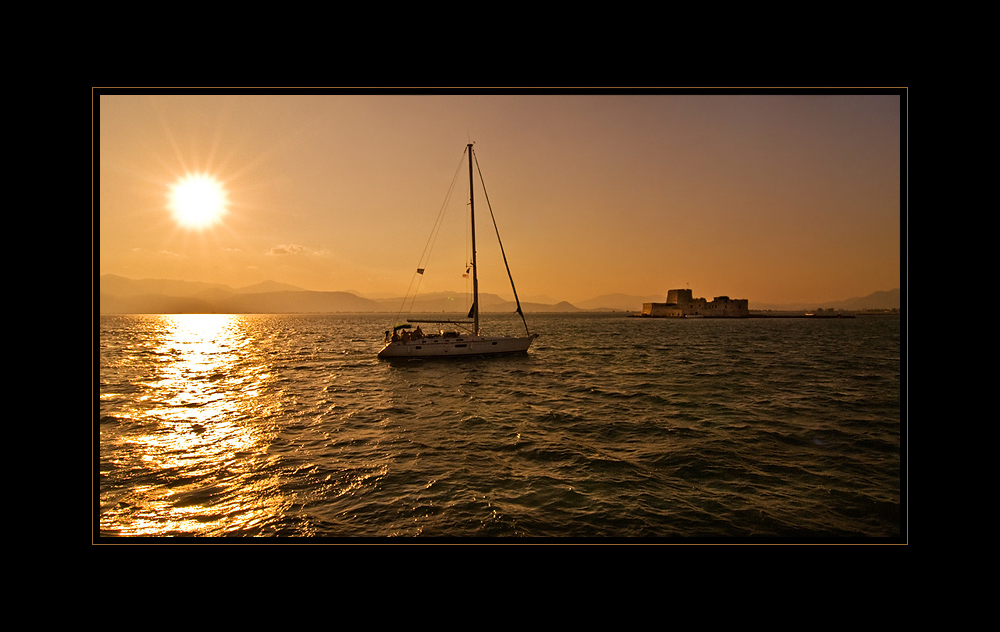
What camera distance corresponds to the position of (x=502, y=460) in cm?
764

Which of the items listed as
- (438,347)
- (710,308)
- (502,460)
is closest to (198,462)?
(502,460)

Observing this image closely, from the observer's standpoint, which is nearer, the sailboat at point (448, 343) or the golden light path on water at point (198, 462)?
the golden light path on water at point (198, 462)

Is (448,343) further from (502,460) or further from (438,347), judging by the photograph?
(502,460)

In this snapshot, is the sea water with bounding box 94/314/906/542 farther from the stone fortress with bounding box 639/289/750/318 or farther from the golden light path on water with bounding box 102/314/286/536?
the stone fortress with bounding box 639/289/750/318

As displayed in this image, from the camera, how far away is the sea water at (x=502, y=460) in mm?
5250

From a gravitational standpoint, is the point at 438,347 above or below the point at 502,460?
above

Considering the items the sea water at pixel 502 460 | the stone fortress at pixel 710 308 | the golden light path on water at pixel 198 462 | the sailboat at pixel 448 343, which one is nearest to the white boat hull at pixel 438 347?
the sailboat at pixel 448 343

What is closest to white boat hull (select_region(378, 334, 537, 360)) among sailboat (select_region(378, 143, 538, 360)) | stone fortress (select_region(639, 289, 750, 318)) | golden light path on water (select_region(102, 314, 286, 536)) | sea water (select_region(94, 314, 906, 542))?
sailboat (select_region(378, 143, 538, 360))

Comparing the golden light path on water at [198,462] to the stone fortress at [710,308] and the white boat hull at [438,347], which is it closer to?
the white boat hull at [438,347]
